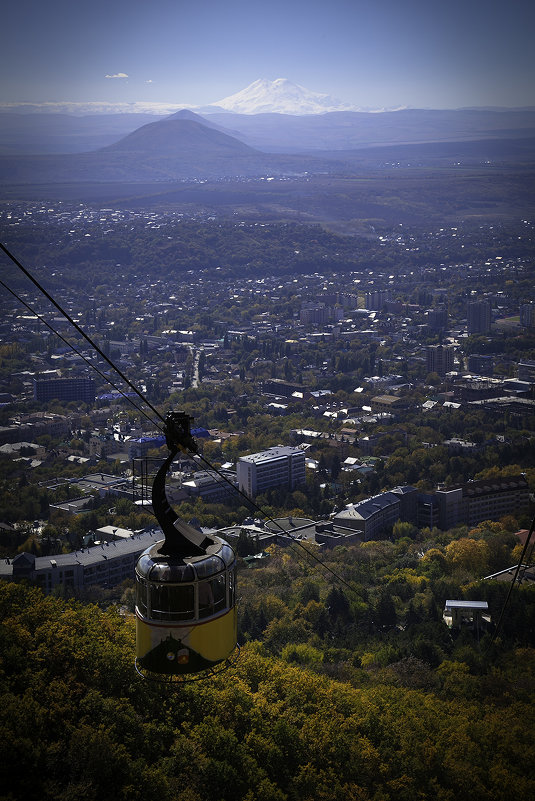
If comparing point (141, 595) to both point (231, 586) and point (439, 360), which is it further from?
point (439, 360)

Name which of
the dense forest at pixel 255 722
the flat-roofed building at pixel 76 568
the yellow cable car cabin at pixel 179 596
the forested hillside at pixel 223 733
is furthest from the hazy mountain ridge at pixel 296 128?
the yellow cable car cabin at pixel 179 596

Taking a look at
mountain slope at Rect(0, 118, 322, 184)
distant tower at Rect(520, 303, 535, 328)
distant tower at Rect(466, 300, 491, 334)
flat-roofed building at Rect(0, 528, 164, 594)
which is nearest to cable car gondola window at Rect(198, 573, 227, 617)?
flat-roofed building at Rect(0, 528, 164, 594)

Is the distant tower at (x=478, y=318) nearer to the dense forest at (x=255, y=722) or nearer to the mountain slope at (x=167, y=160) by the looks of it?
the dense forest at (x=255, y=722)

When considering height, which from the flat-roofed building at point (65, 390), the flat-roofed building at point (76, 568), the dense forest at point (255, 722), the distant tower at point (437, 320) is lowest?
the distant tower at point (437, 320)

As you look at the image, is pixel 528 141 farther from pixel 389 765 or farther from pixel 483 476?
pixel 389 765

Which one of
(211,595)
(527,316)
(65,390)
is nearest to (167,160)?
(527,316)

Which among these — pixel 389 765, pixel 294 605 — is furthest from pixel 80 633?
pixel 294 605
